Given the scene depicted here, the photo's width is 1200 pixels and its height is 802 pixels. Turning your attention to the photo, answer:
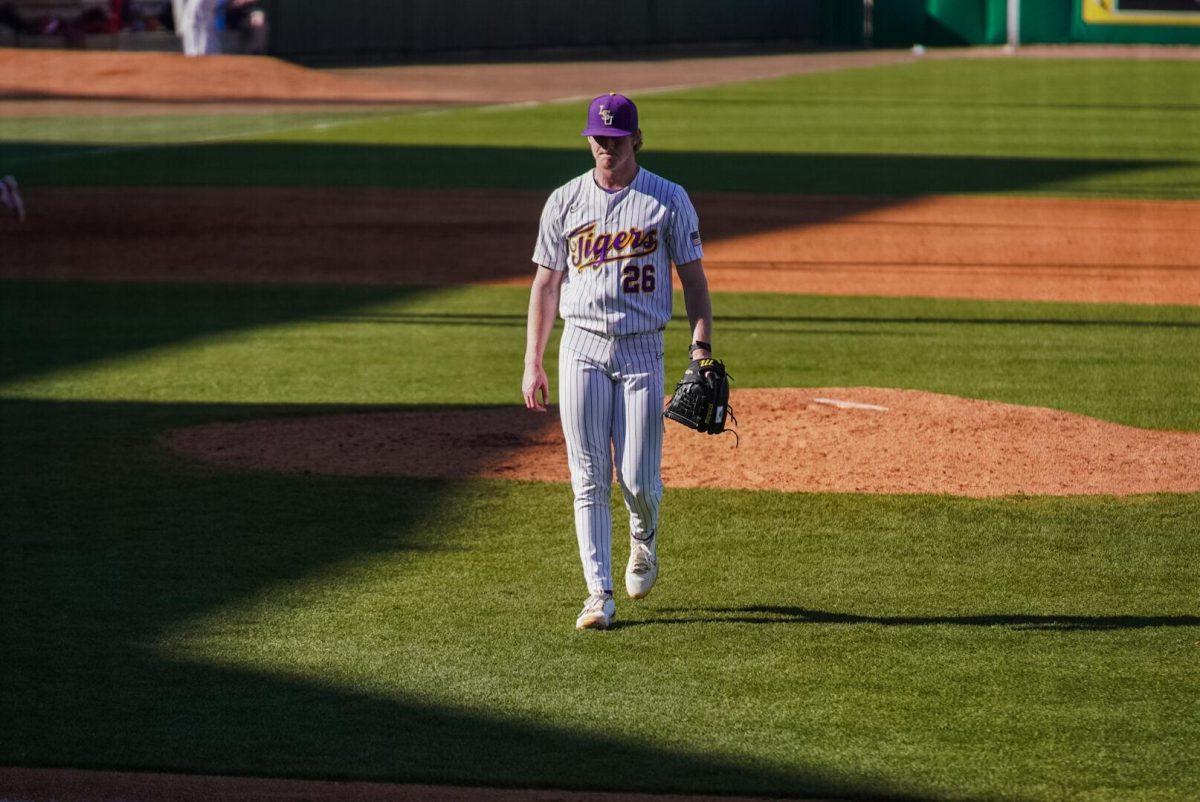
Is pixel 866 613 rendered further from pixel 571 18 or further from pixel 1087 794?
pixel 571 18

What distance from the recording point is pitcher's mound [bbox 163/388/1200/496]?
865 centimetres

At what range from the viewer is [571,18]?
169 feet

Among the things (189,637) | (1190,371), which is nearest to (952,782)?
(189,637)

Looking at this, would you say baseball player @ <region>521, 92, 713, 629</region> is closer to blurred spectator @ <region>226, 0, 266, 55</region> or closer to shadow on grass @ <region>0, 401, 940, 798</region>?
shadow on grass @ <region>0, 401, 940, 798</region>

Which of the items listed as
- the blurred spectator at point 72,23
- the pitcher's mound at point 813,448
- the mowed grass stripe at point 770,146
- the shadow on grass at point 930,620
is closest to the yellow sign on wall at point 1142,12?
the mowed grass stripe at point 770,146

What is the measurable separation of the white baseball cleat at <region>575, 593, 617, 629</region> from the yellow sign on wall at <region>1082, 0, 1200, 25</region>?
46561 mm

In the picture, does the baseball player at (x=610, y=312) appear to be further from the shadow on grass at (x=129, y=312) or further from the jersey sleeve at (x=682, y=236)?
the shadow on grass at (x=129, y=312)

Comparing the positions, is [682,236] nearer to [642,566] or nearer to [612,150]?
[612,150]

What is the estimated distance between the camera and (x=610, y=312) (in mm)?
6086

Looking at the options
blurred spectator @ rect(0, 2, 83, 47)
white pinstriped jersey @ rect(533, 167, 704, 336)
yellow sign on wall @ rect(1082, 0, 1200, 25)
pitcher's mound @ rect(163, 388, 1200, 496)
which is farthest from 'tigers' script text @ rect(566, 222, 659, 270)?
yellow sign on wall @ rect(1082, 0, 1200, 25)

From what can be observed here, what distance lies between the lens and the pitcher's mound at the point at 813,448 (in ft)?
28.4

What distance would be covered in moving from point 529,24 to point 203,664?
151 ft

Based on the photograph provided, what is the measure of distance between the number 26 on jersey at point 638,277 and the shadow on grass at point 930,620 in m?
1.24

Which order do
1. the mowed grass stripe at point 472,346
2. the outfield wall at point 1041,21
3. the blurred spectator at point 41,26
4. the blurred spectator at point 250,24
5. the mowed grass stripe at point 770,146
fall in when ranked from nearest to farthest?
the mowed grass stripe at point 472,346 → the mowed grass stripe at point 770,146 → the blurred spectator at point 41,26 → the blurred spectator at point 250,24 → the outfield wall at point 1041,21
